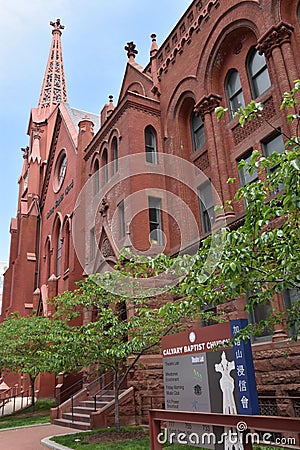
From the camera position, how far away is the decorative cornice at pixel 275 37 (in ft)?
39.5

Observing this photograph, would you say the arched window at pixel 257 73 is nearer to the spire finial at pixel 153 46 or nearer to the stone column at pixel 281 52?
the stone column at pixel 281 52

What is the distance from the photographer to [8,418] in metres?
19.8

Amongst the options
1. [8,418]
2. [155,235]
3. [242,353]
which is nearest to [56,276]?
[8,418]

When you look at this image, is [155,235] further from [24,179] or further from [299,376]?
[24,179]

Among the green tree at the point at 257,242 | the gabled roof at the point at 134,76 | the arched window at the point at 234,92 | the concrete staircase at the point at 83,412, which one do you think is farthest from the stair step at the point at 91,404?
the gabled roof at the point at 134,76

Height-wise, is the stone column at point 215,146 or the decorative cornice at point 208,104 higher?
the decorative cornice at point 208,104

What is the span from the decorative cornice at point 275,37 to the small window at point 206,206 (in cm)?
531

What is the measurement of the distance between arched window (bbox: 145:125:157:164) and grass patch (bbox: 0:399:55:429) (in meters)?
12.5

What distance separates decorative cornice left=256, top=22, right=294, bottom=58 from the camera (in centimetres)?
1205

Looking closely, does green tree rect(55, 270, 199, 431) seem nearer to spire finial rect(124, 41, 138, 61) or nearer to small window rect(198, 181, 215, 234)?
small window rect(198, 181, 215, 234)

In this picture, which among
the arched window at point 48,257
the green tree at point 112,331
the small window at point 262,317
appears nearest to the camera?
the green tree at point 112,331

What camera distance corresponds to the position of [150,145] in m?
19.2

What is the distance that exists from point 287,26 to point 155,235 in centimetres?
923

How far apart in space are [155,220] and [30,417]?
1157 centimetres
